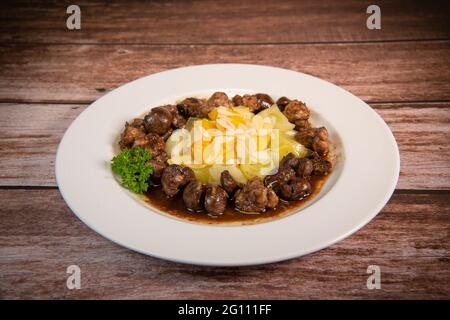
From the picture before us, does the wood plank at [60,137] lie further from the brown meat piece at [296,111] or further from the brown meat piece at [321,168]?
the brown meat piece at [296,111]

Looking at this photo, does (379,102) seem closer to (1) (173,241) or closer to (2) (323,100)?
(2) (323,100)

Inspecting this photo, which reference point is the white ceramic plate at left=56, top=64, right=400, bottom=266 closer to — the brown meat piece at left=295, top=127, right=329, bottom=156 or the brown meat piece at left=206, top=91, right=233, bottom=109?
the brown meat piece at left=295, top=127, right=329, bottom=156

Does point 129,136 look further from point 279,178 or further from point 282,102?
point 282,102

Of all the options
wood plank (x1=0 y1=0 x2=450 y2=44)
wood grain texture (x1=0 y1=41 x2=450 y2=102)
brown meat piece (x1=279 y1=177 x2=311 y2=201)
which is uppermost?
wood plank (x1=0 y1=0 x2=450 y2=44)

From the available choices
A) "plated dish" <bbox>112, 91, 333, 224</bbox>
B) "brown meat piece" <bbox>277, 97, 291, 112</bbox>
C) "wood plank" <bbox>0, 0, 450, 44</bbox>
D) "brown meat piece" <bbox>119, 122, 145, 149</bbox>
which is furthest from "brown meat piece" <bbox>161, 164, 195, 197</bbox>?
"wood plank" <bbox>0, 0, 450, 44</bbox>

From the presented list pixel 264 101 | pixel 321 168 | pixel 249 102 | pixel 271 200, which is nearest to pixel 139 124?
pixel 249 102
